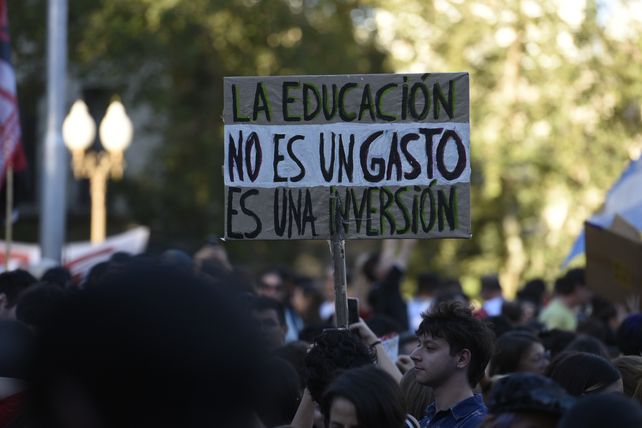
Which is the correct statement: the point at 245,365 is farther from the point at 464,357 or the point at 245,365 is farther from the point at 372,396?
the point at 464,357

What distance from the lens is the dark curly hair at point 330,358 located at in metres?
4.34

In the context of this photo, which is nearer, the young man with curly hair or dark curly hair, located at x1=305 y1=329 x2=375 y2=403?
dark curly hair, located at x1=305 y1=329 x2=375 y2=403

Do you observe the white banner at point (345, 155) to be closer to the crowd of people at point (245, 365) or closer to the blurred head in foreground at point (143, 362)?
the crowd of people at point (245, 365)

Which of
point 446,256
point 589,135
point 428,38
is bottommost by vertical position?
point 446,256

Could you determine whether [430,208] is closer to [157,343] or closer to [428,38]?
[157,343]

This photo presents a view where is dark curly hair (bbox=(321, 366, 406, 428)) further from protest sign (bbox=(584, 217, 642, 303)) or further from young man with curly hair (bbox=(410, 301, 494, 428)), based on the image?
protest sign (bbox=(584, 217, 642, 303))

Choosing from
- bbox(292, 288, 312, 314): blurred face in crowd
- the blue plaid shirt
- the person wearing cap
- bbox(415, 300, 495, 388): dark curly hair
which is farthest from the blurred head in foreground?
bbox(292, 288, 312, 314): blurred face in crowd

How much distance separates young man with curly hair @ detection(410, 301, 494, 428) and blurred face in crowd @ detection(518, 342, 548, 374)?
1684mm

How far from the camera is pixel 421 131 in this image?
17.9 ft

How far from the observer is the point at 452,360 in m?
4.69

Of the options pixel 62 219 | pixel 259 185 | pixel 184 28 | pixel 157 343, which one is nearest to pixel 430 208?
pixel 259 185

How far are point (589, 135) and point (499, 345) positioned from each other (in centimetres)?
1451

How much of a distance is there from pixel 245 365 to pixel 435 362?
300 cm

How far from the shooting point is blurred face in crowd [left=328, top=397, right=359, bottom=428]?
11.8 feet
